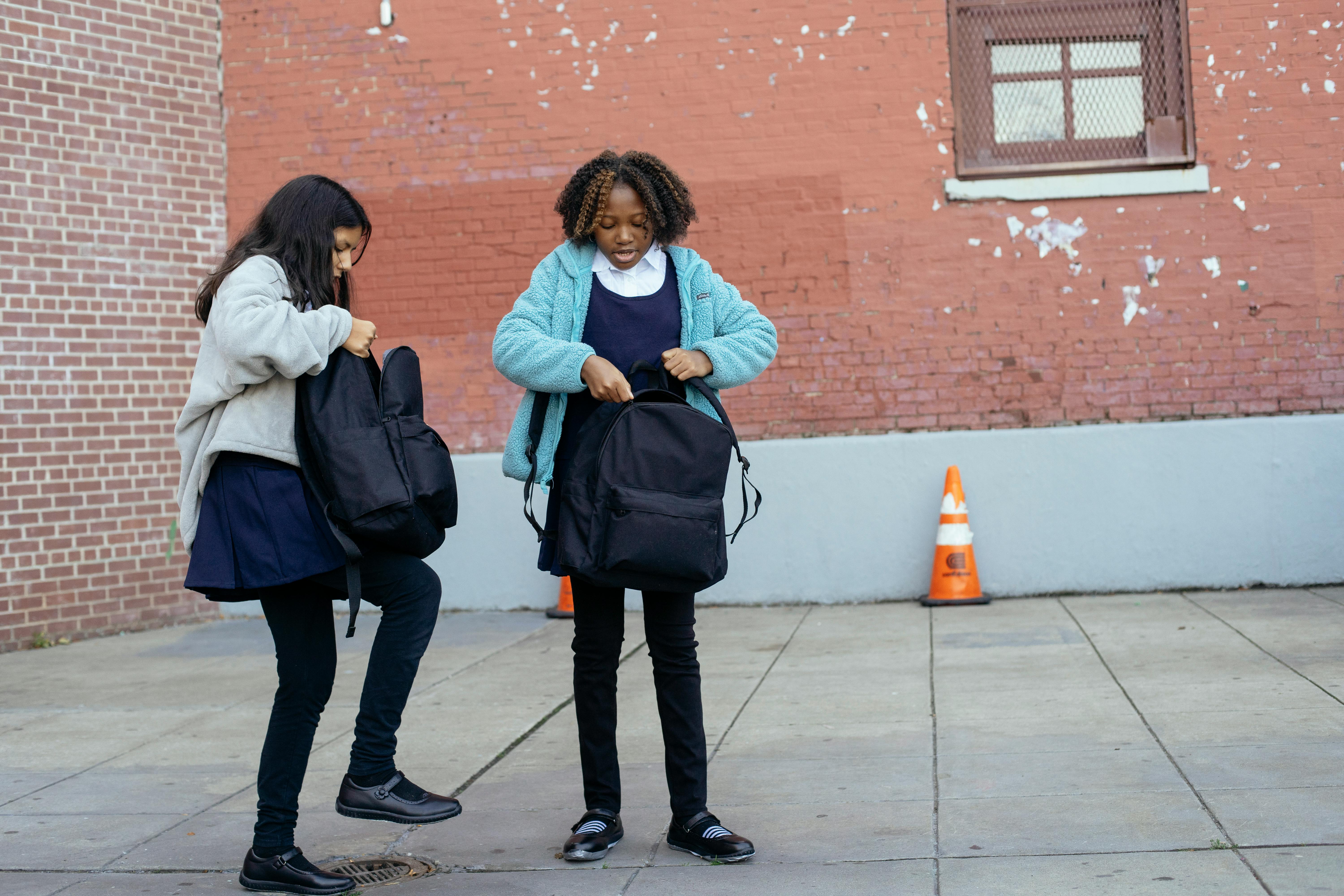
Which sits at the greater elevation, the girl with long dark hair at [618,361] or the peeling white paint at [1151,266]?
the peeling white paint at [1151,266]

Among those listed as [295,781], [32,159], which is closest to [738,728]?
[295,781]

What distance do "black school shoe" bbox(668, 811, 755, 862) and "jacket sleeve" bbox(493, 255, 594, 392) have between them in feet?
3.95

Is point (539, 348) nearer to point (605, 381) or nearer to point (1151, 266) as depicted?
point (605, 381)

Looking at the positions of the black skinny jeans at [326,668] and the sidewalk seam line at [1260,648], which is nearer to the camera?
the black skinny jeans at [326,668]

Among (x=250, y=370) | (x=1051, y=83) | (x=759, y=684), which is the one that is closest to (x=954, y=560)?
(x=759, y=684)

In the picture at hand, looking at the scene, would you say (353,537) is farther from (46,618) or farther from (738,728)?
(46,618)

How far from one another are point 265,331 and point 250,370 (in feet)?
0.42

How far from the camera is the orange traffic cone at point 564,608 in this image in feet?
25.7

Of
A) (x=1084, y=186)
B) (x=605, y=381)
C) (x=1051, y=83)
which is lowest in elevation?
(x=605, y=381)

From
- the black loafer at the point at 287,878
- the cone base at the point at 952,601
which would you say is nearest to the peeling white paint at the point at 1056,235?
the cone base at the point at 952,601

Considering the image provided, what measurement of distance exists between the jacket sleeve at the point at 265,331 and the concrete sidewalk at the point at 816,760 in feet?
4.48

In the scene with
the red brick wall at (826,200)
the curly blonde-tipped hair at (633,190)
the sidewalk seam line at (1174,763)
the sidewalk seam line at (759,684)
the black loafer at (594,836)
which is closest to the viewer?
the sidewalk seam line at (1174,763)

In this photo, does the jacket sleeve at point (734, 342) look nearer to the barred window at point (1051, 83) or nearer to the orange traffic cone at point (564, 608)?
the orange traffic cone at point (564, 608)

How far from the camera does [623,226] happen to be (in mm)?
3516
